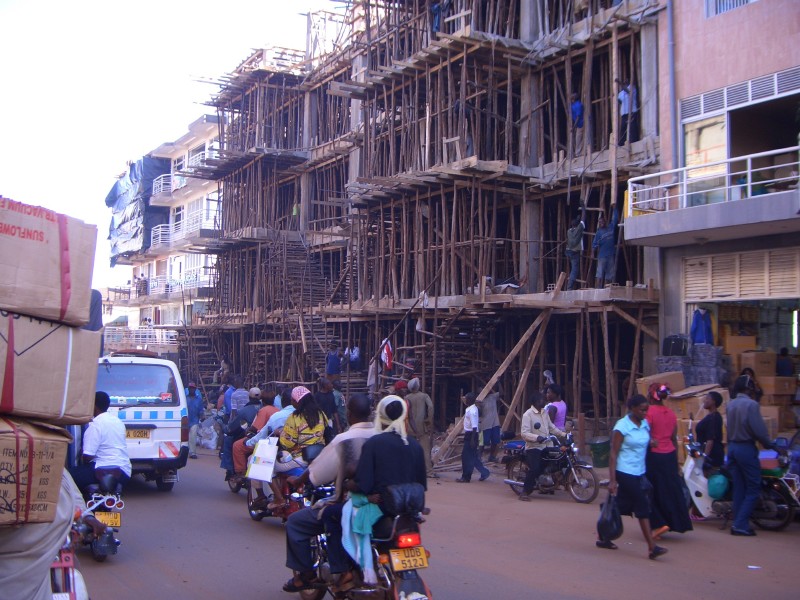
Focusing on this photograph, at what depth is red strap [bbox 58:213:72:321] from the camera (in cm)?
386

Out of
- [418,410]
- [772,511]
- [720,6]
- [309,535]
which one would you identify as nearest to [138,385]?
[418,410]

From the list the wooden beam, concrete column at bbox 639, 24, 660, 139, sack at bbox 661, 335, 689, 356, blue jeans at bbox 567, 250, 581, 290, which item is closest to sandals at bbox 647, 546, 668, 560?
sack at bbox 661, 335, 689, 356

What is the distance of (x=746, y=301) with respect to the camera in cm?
1653

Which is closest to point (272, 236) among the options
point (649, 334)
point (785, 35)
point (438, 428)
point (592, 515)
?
point (438, 428)

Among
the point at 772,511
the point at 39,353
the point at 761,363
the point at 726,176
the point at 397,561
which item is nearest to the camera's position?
the point at 39,353

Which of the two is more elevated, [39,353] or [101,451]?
[39,353]

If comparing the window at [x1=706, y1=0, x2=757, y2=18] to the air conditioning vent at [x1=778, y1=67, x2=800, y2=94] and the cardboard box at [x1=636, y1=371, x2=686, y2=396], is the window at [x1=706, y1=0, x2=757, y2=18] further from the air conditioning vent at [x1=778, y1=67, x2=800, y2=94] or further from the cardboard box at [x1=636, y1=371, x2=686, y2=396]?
the cardboard box at [x1=636, y1=371, x2=686, y2=396]

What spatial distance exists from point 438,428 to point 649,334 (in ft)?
23.3

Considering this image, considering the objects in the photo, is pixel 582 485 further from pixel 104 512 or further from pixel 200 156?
pixel 200 156

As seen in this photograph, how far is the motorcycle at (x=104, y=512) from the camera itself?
8.30m

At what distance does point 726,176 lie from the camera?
16047 millimetres

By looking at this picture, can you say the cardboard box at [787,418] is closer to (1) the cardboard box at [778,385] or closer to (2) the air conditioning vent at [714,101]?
(1) the cardboard box at [778,385]

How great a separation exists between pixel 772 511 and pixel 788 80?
8920 mm

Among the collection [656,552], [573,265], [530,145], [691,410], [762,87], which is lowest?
[656,552]
